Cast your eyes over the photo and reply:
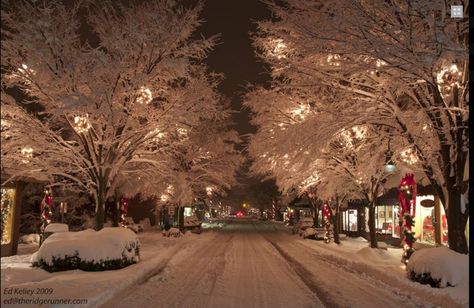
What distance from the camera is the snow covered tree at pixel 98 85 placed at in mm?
15523

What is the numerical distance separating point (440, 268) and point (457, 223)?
1913 millimetres

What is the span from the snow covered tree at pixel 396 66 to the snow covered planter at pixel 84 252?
7.61 meters

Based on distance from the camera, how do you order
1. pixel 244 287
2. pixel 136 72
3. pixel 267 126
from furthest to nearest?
pixel 267 126 < pixel 136 72 < pixel 244 287

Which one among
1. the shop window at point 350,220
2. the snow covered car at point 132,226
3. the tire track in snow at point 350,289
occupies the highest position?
the shop window at point 350,220

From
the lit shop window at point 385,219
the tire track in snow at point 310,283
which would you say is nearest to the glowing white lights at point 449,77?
the tire track in snow at point 310,283

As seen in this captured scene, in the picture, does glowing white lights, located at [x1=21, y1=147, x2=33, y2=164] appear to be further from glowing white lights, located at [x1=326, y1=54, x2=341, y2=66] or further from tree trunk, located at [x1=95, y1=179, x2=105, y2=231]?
glowing white lights, located at [x1=326, y1=54, x2=341, y2=66]

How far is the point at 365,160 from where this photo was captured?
1923cm

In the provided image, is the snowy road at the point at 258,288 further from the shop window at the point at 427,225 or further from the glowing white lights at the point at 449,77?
the shop window at the point at 427,225

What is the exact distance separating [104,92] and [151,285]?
7.14 m

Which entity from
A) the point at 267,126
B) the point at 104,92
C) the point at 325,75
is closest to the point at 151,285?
the point at 104,92

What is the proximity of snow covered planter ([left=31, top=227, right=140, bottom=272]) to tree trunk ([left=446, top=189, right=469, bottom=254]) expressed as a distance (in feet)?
34.0

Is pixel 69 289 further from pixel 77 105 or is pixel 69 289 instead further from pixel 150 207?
pixel 150 207

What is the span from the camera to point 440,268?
1216cm

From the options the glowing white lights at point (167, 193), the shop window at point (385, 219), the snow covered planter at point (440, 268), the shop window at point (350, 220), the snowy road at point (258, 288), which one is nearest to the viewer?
the snowy road at point (258, 288)
